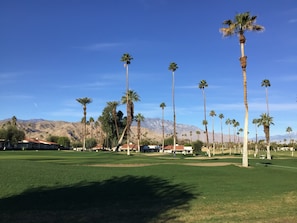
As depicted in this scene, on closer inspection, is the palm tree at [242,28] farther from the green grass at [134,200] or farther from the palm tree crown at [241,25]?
the green grass at [134,200]

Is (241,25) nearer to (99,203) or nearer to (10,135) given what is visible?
(99,203)

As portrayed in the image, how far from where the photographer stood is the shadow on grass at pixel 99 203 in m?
14.1

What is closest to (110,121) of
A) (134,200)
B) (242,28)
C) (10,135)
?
(10,135)

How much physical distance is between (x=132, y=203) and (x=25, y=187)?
7212 millimetres

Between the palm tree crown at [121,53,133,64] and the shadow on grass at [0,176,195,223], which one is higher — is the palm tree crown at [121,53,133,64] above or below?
above

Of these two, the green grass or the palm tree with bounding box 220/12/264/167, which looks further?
the palm tree with bounding box 220/12/264/167

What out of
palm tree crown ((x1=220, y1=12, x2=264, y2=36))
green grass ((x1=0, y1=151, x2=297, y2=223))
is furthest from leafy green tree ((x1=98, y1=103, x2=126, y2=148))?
green grass ((x1=0, y1=151, x2=297, y2=223))

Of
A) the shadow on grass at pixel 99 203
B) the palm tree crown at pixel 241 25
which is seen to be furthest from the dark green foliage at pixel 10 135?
the shadow on grass at pixel 99 203

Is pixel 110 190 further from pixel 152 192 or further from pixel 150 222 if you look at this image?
pixel 150 222

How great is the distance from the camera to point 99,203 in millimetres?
17531

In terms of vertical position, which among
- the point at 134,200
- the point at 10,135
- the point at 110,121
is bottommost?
the point at 134,200

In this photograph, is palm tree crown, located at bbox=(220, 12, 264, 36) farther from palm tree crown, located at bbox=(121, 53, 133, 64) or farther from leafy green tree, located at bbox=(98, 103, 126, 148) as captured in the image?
leafy green tree, located at bbox=(98, 103, 126, 148)

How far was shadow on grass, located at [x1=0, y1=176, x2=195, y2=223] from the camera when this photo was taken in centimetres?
1411

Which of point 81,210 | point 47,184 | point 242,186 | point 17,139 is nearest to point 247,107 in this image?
point 242,186
